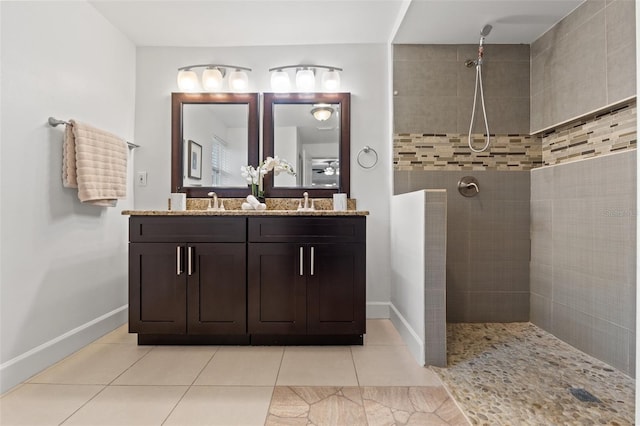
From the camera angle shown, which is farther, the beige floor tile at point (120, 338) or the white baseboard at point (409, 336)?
the beige floor tile at point (120, 338)

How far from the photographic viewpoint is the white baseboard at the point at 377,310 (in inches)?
100

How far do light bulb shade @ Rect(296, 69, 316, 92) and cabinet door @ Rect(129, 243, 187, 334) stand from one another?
145 cm

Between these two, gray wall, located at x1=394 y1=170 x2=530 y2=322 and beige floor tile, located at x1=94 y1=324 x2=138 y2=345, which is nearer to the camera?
beige floor tile, located at x1=94 y1=324 x2=138 y2=345

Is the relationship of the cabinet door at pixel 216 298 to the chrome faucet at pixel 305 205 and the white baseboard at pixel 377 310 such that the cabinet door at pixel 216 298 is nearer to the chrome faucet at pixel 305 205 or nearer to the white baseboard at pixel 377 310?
the chrome faucet at pixel 305 205

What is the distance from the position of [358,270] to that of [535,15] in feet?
6.43

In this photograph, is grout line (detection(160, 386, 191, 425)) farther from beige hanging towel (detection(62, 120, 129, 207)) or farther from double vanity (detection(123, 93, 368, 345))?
beige hanging towel (detection(62, 120, 129, 207))

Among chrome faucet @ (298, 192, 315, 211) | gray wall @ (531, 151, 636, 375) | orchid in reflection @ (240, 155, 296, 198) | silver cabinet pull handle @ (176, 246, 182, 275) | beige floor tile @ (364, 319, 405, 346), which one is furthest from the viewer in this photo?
chrome faucet @ (298, 192, 315, 211)

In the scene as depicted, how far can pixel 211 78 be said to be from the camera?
2.48 m

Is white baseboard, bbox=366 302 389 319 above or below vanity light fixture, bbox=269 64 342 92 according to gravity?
below

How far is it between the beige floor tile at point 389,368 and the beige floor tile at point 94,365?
125 centimetres

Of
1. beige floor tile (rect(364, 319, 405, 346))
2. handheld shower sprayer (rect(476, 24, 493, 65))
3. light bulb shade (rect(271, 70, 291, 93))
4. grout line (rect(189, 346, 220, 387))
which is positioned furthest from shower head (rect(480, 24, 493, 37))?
grout line (rect(189, 346, 220, 387))

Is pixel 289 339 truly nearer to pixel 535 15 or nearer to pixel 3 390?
pixel 3 390

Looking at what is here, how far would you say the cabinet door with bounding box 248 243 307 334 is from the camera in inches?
77.1

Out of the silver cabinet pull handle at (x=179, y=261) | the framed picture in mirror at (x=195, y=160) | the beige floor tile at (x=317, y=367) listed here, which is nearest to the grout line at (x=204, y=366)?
the beige floor tile at (x=317, y=367)
